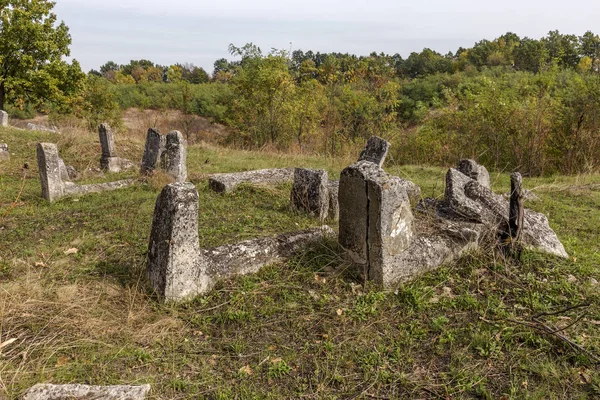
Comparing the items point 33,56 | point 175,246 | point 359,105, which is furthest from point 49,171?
point 33,56

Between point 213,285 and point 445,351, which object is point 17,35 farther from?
point 445,351

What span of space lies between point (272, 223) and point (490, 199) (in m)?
3.47

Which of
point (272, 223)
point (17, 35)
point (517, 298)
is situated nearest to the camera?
point (517, 298)

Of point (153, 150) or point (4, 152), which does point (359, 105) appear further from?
point (4, 152)

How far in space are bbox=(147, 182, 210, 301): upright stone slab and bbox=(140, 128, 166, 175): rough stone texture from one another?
6.85 meters

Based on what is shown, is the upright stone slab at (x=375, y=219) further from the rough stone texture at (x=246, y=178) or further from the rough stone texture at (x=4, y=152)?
the rough stone texture at (x=4, y=152)

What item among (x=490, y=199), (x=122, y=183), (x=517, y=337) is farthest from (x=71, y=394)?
(x=122, y=183)

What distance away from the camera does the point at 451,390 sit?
362 cm

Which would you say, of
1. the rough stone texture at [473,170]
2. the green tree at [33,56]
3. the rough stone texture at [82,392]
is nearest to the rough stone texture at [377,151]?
the rough stone texture at [473,170]

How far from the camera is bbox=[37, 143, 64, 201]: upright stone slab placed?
9289 millimetres

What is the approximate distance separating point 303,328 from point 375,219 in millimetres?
1507

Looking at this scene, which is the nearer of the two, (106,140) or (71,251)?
(71,251)

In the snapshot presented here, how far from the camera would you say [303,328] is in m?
4.47

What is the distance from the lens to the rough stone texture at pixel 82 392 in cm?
314
